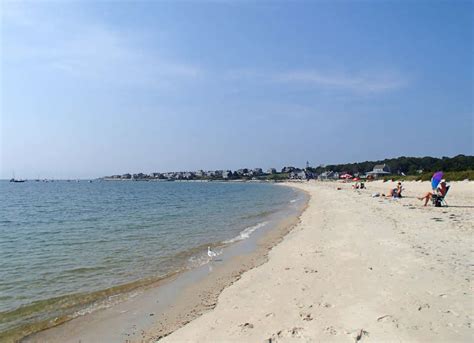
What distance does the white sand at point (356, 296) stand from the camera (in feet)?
15.8

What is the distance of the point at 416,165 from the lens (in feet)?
403

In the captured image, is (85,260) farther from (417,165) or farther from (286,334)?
(417,165)

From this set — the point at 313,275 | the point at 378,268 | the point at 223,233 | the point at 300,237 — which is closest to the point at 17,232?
the point at 223,233

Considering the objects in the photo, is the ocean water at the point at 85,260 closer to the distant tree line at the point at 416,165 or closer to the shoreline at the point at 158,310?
the shoreline at the point at 158,310

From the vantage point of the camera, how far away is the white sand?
4805 mm

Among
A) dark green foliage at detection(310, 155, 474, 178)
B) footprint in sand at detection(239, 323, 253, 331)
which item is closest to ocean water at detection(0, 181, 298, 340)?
footprint in sand at detection(239, 323, 253, 331)

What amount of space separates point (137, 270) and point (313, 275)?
5.80 m

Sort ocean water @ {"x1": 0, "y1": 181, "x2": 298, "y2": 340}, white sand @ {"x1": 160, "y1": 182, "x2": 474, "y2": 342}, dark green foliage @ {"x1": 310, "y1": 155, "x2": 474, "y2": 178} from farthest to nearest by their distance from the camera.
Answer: dark green foliage @ {"x1": 310, "y1": 155, "x2": 474, "y2": 178}, ocean water @ {"x1": 0, "y1": 181, "x2": 298, "y2": 340}, white sand @ {"x1": 160, "y1": 182, "x2": 474, "y2": 342}

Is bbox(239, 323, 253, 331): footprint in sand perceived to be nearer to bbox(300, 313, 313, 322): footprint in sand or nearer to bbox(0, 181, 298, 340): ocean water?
bbox(300, 313, 313, 322): footprint in sand

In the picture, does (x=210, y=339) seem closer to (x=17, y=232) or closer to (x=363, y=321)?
(x=363, y=321)

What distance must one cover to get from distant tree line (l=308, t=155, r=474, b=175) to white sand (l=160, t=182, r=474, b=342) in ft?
226

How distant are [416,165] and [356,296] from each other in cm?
13328

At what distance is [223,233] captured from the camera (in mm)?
17891

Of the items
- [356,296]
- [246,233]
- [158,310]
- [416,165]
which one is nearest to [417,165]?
[416,165]
